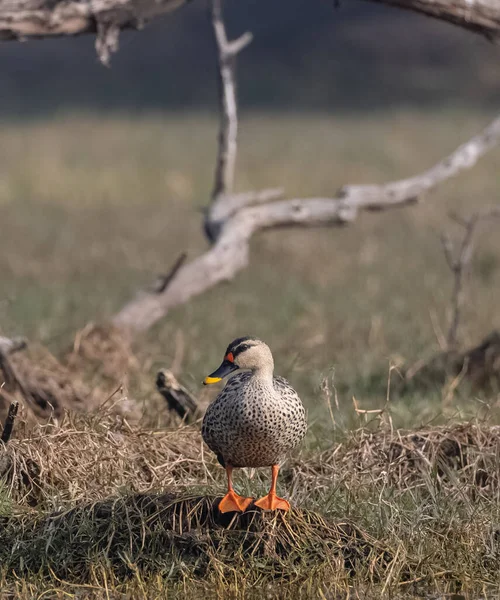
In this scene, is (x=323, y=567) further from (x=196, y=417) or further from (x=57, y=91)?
(x=57, y=91)

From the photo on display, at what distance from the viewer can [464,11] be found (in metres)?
5.18

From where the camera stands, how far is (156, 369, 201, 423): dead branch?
4871 millimetres

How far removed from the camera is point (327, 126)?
1859 cm

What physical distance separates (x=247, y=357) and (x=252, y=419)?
0.66 feet

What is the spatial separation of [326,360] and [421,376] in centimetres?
86

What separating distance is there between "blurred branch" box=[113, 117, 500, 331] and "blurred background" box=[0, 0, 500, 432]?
1.27 ft

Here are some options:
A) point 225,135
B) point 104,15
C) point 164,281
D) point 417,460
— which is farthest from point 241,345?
point 225,135

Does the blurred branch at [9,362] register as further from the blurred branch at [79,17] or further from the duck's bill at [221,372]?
the duck's bill at [221,372]

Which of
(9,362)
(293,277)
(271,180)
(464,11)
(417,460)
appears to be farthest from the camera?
(271,180)

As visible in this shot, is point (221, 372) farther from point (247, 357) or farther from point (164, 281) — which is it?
point (164, 281)

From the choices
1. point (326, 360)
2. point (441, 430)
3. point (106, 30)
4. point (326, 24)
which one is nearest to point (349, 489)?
point (441, 430)

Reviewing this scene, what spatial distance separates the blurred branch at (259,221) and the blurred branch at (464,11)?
140 cm

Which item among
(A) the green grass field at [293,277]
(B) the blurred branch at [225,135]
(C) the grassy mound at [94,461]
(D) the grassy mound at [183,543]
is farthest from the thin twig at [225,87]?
(D) the grassy mound at [183,543]

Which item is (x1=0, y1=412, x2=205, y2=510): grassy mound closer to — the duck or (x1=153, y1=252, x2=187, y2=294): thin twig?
the duck
